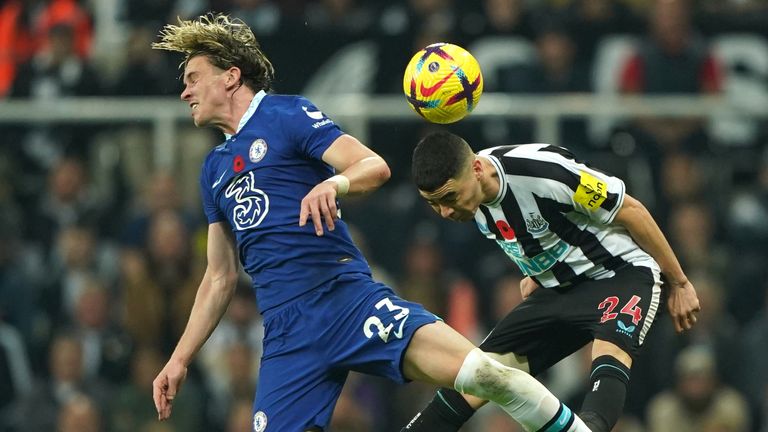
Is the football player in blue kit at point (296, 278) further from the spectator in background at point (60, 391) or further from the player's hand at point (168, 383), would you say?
the spectator in background at point (60, 391)

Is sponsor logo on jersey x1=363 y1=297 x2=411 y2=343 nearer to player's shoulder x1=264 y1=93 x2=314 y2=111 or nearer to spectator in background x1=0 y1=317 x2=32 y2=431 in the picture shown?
player's shoulder x1=264 y1=93 x2=314 y2=111

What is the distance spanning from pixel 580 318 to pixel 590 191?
0.70 metres

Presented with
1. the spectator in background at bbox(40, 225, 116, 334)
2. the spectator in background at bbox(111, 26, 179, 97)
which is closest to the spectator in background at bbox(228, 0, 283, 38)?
the spectator in background at bbox(111, 26, 179, 97)

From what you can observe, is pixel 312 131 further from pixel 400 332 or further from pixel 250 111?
pixel 400 332

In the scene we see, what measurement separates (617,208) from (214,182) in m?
2.05

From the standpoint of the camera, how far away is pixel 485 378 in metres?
6.79

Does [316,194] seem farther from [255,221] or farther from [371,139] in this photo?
[371,139]

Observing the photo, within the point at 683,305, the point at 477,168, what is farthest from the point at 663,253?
the point at 477,168

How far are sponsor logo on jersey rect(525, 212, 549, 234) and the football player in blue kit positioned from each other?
0.81 metres

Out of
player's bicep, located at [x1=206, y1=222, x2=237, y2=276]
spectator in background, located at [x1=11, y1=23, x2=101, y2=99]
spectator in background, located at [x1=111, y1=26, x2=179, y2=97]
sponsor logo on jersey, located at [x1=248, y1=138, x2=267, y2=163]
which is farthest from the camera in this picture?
spectator in background, located at [x1=11, y1=23, x2=101, y2=99]

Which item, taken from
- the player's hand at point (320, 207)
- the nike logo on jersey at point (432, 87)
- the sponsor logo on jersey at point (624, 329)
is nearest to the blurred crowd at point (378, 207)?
the sponsor logo on jersey at point (624, 329)

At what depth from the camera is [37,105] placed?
13.0 metres

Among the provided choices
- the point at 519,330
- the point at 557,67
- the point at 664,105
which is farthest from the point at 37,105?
the point at 519,330

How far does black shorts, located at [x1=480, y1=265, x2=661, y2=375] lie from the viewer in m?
7.59
